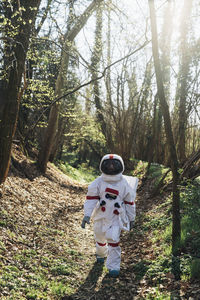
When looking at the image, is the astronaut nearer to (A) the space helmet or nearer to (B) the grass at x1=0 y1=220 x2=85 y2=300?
(A) the space helmet

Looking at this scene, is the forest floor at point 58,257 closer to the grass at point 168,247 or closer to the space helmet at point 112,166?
the grass at point 168,247

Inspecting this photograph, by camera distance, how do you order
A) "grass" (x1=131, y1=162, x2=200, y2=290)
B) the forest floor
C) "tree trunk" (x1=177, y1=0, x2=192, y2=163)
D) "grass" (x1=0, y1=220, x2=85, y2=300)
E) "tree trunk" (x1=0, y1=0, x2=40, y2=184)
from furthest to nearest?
"tree trunk" (x1=177, y1=0, x2=192, y2=163)
"tree trunk" (x1=0, y1=0, x2=40, y2=184)
"grass" (x1=131, y1=162, x2=200, y2=290)
the forest floor
"grass" (x1=0, y1=220, x2=85, y2=300)

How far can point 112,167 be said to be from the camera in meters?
5.04

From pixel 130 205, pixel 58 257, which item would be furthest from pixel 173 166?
pixel 58 257

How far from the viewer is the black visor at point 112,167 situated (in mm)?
5043

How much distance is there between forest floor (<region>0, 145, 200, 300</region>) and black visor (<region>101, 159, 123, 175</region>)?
1.73 m

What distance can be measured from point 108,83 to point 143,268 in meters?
12.6

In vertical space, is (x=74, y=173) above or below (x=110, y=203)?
above

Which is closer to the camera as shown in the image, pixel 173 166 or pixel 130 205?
pixel 130 205

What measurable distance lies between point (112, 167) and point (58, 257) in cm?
196

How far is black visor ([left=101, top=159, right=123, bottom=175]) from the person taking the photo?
199 inches

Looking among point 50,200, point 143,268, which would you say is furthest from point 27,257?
point 50,200

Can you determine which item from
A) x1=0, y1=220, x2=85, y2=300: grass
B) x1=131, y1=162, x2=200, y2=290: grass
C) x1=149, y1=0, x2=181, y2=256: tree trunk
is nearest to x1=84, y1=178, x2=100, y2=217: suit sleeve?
x1=0, y1=220, x2=85, y2=300: grass

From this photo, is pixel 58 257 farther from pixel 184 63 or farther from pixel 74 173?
pixel 74 173
